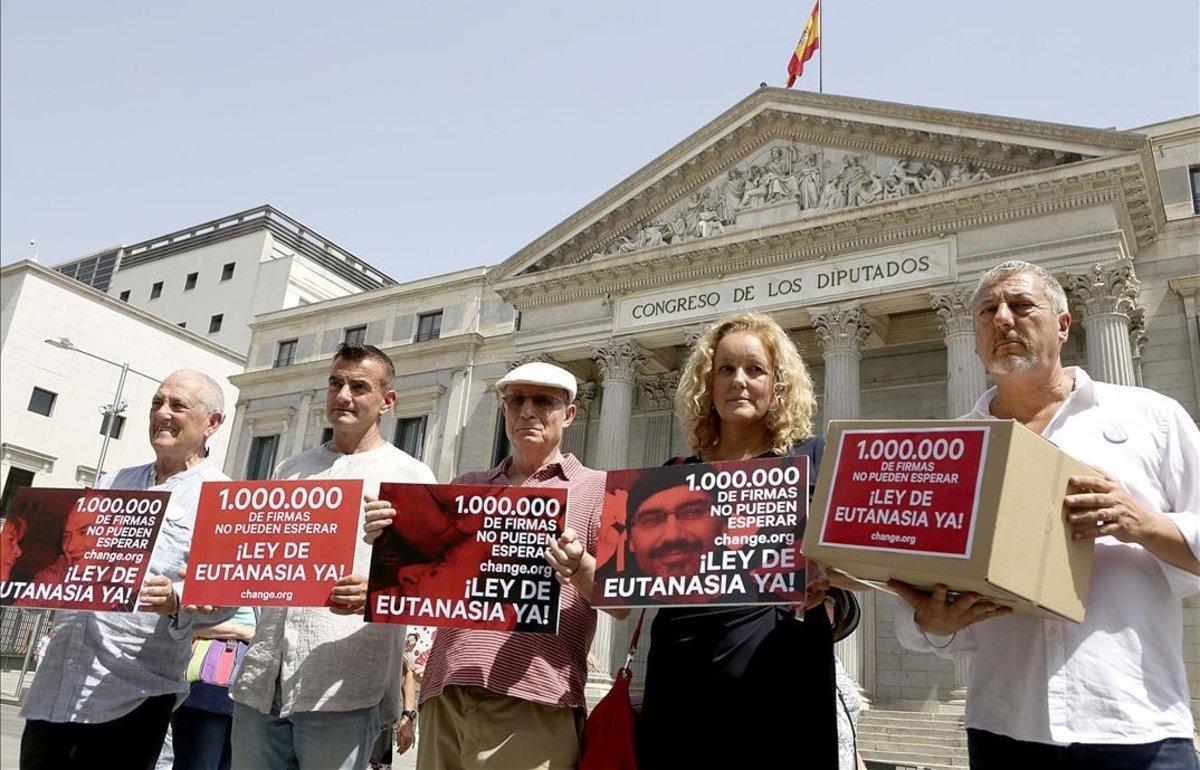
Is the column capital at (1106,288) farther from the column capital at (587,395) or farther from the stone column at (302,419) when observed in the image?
the stone column at (302,419)

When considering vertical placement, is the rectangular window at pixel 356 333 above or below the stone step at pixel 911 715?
above

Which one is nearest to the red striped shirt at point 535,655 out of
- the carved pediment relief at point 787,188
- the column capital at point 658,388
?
the carved pediment relief at point 787,188

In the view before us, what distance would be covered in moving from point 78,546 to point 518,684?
7.82 ft

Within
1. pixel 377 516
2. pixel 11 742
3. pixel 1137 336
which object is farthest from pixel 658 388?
pixel 377 516

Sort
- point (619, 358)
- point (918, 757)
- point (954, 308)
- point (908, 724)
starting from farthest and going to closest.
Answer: point (619, 358)
point (954, 308)
point (908, 724)
point (918, 757)

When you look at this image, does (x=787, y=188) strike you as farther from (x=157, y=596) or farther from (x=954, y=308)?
(x=157, y=596)

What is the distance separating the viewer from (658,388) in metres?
27.5

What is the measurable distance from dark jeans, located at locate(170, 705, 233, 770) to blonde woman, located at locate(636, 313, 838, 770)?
3359 mm

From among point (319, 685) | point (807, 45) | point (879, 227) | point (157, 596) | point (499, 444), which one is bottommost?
point (319, 685)

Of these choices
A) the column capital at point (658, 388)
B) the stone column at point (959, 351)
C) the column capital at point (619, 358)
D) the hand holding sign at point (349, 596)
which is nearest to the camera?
the hand holding sign at point (349, 596)

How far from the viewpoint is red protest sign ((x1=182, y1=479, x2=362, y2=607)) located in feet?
13.5

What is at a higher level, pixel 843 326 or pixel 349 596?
pixel 843 326

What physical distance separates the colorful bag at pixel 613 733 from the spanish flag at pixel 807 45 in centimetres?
2574

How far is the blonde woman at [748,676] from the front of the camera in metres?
3.29
